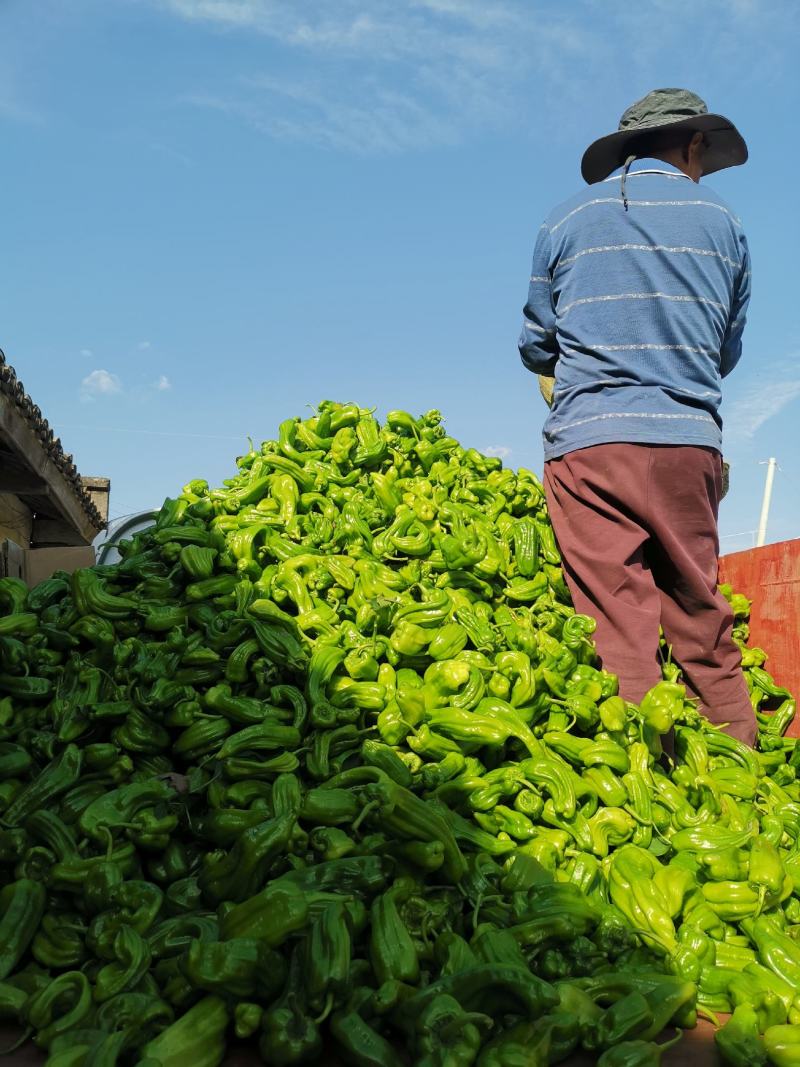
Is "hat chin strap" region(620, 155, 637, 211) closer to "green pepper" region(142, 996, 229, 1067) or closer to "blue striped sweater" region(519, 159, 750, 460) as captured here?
"blue striped sweater" region(519, 159, 750, 460)

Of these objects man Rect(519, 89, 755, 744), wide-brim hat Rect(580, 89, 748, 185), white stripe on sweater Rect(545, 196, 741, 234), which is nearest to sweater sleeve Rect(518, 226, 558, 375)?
man Rect(519, 89, 755, 744)

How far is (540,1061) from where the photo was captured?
5.95ft

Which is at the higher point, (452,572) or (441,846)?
(452,572)

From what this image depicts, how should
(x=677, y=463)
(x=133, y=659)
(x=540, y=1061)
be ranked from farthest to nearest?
(x=677, y=463), (x=133, y=659), (x=540, y=1061)

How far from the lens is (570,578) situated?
377cm

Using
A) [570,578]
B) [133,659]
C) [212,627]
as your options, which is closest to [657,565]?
[570,578]

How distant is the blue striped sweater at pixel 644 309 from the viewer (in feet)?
12.3

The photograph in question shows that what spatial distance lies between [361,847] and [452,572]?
140 centimetres

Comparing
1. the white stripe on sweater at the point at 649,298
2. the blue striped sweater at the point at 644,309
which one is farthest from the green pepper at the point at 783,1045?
the white stripe on sweater at the point at 649,298

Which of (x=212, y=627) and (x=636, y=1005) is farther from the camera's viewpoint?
(x=212, y=627)

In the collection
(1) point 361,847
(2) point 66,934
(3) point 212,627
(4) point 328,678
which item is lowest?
(2) point 66,934

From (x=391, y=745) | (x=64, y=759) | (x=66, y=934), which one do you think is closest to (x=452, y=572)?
(x=391, y=745)

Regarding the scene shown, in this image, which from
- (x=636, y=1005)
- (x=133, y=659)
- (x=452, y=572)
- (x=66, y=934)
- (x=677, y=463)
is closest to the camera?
(x=636, y=1005)

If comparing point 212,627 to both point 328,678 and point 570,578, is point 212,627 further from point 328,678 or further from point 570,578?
point 570,578
